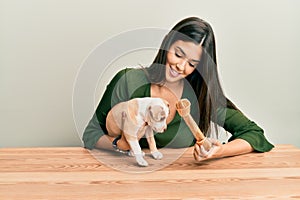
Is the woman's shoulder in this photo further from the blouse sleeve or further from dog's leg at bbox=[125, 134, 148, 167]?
the blouse sleeve

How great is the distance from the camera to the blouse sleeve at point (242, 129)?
1.33 meters

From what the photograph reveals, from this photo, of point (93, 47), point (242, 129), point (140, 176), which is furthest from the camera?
point (93, 47)

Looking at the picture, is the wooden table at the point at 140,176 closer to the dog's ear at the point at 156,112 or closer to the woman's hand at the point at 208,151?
the woman's hand at the point at 208,151

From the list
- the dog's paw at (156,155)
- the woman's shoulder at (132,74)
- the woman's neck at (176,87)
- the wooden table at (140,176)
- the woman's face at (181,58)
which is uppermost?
the woman's face at (181,58)

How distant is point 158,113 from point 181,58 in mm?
158

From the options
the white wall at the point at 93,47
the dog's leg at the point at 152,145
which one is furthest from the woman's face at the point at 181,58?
the white wall at the point at 93,47

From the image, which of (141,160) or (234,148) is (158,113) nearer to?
(141,160)

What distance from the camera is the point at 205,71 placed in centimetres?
122

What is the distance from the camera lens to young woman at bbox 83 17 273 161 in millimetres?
1169

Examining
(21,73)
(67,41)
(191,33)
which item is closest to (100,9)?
(67,41)

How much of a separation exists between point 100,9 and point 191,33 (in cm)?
50

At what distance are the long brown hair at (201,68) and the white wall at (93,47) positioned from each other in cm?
42

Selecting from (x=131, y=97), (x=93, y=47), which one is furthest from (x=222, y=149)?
(x=93, y=47)

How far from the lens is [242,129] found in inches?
52.8
